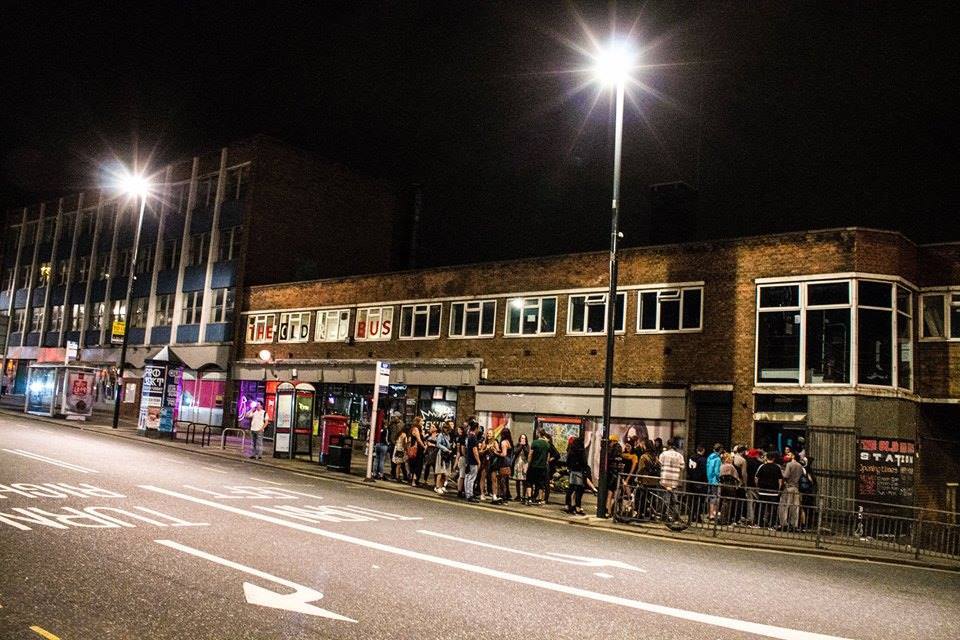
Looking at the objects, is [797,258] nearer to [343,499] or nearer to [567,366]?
[567,366]

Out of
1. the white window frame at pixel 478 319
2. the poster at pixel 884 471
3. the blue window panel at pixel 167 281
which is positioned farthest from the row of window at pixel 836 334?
the blue window panel at pixel 167 281

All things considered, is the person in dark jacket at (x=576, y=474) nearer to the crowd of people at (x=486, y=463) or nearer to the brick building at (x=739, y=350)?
the crowd of people at (x=486, y=463)

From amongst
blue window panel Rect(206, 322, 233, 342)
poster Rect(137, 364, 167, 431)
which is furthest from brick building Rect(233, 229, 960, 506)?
blue window panel Rect(206, 322, 233, 342)

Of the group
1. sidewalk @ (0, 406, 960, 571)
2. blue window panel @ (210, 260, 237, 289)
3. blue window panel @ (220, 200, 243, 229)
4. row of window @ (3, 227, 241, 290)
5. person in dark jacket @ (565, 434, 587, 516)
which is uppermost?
blue window panel @ (220, 200, 243, 229)

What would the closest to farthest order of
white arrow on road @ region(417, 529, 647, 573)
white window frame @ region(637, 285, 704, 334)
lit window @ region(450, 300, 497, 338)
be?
white arrow on road @ region(417, 529, 647, 573), white window frame @ region(637, 285, 704, 334), lit window @ region(450, 300, 497, 338)

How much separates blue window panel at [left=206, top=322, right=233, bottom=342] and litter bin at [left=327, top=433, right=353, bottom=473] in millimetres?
18735

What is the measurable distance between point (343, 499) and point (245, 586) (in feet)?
28.3

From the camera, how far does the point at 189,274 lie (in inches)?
1715

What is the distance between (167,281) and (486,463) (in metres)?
33.0

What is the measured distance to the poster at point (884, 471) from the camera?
62.0ft

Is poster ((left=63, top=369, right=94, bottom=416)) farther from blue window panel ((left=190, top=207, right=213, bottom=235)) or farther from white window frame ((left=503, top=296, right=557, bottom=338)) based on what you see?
white window frame ((left=503, top=296, right=557, bottom=338))

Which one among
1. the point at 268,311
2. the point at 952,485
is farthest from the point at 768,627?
the point at 268,311

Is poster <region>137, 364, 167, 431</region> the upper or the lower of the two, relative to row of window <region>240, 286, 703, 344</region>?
lower

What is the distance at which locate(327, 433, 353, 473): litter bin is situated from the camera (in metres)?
22.7
